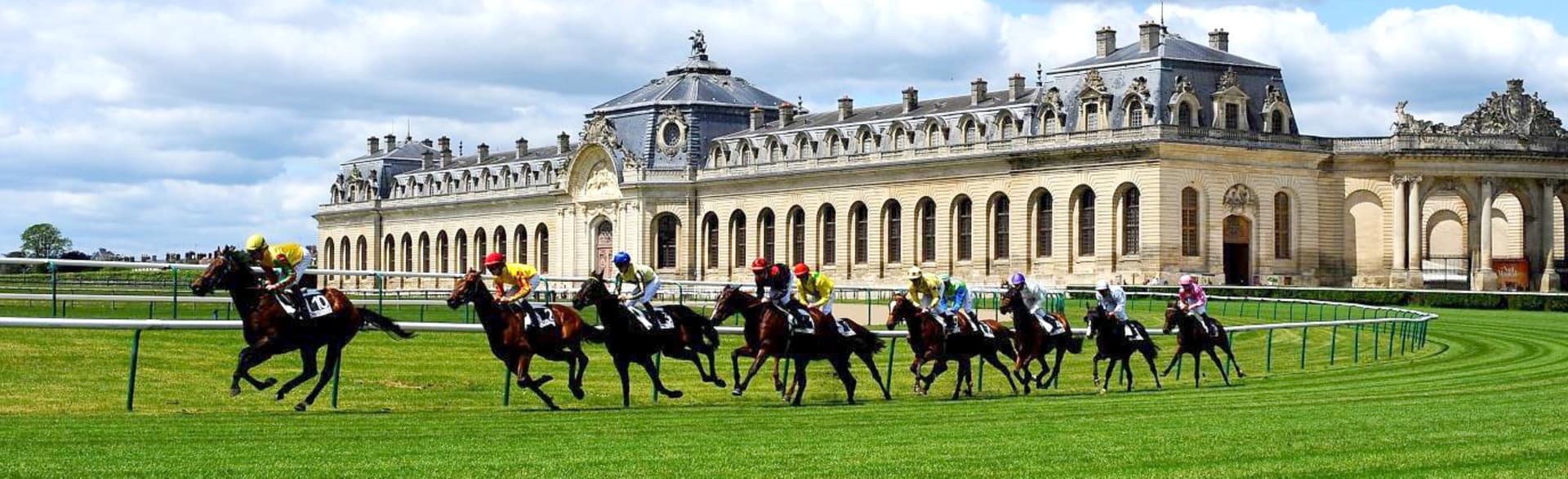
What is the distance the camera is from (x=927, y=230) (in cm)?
8850

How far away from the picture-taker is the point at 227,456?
683 inches

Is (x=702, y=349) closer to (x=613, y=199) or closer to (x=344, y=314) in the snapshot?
(x=344, y=314)

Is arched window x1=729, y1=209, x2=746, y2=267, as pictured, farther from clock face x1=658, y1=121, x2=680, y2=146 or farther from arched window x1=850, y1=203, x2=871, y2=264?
arched window x1=850, y1=203, x2=871, y2=264

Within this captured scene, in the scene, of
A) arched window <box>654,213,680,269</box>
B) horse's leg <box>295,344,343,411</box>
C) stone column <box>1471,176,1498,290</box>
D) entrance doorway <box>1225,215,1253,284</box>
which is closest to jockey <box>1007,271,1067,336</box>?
horse's leg <box>295,344,343,411</box>

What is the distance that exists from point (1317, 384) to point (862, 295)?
48.5 metres

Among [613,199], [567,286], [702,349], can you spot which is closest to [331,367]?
[702,349]

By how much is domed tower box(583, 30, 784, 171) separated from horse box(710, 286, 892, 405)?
72448mm

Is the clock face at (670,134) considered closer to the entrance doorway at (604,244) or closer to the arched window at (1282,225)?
the entrance doorway at (604,244)

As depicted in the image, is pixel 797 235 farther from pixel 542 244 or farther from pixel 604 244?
pixel 542 244

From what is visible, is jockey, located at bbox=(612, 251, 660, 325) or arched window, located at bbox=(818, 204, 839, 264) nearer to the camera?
jockey, located at bbox=(612, 251, 660, 325)

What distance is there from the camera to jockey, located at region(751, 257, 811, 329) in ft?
89.8

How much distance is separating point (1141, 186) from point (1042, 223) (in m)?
5.88

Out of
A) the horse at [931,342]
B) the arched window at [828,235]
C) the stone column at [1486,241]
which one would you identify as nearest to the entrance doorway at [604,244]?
the arched window at [828,235]

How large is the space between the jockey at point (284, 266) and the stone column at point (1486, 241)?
62044 millimetres
